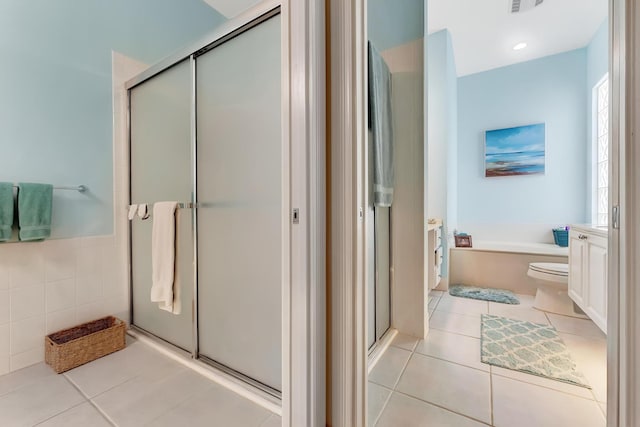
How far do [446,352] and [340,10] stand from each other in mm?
1866

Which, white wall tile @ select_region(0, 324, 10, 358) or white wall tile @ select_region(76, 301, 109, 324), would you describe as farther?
white wall tile @ select_region(76, 301, 109, 324)

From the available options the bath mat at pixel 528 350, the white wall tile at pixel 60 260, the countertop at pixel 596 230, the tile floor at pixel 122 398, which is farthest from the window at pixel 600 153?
the white wall tile at pixel 60 260

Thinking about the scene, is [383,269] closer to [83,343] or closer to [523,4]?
[83,343]

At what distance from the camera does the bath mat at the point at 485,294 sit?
8.24 ft

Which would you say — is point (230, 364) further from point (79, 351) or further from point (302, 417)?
point (79, 351)

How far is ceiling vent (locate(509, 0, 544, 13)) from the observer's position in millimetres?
2387

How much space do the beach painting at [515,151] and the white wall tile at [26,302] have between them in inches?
174

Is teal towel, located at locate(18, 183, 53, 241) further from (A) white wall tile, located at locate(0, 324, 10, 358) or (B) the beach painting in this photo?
(B) the beach painting

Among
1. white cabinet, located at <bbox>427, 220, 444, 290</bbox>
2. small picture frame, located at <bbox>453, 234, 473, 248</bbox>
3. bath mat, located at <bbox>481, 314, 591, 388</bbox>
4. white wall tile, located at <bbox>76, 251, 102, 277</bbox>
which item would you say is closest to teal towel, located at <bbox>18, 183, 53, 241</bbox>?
white wall tile, located at <bbox>76, 251, 102, 277</bbox>

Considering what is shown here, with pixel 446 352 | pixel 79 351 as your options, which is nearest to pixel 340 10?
pixel 446 352

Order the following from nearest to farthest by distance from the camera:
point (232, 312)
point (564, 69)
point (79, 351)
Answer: point (232, 312)
point (79, 351)
point (564, 69)

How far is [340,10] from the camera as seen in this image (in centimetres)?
93

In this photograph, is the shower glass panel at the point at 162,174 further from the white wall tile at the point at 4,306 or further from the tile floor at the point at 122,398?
the white wall tile at the point at 4,306

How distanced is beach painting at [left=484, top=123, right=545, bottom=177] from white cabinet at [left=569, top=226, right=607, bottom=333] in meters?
1.66
